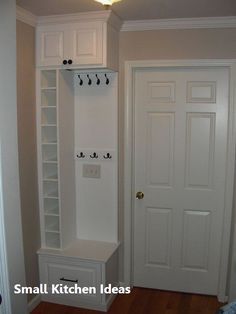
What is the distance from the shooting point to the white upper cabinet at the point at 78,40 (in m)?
2.62

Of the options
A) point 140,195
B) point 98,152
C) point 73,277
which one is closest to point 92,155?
point 98,152

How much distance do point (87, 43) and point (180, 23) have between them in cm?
80

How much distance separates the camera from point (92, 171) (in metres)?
3.10

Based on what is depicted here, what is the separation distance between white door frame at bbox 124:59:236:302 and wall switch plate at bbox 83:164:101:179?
256 mm

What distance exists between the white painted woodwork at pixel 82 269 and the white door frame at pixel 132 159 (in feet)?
0.64

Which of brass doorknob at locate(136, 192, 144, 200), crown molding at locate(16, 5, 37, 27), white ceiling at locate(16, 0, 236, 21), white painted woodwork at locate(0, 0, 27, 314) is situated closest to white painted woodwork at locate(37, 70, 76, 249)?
crown molding at locate(16, 5, 37, 27)

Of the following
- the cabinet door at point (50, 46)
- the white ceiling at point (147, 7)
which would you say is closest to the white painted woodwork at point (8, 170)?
the white ceiling at point (147, 7)

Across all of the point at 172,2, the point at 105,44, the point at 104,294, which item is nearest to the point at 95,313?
the point at 104,294

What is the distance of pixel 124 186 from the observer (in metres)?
3.05

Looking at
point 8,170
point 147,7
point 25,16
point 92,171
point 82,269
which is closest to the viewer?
point 8,170

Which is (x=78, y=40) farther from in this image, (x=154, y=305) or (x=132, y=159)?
(x=154, y=305)

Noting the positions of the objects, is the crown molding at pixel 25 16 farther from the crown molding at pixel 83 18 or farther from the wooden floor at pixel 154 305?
the wooden floor at pixel 154 305

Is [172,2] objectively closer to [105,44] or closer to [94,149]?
[105,44]

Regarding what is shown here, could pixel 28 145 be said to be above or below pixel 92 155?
above
